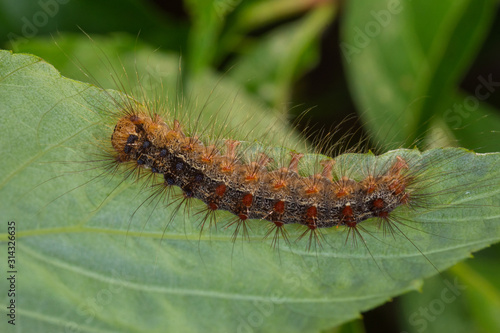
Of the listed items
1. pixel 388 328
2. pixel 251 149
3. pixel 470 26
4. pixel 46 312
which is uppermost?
pixel 470 26

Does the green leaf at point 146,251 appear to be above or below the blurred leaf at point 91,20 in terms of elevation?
below

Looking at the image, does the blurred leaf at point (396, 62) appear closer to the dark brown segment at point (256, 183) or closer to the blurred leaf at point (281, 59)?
the blurred leaf at point (281, 59)

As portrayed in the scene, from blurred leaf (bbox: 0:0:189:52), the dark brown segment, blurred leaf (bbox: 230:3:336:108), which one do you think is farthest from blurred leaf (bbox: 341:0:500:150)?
blurred leaf (bbox: 0:0:189:52)

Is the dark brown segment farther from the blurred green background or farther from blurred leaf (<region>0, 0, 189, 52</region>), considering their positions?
blurred leaf (<region>0, 0, 189, 52</region>)

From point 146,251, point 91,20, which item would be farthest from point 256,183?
point 91,20

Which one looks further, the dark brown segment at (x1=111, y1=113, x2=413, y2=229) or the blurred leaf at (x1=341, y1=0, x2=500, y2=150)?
the blurred leaf at (x1=341, y1=0, x2=500, y2=150)

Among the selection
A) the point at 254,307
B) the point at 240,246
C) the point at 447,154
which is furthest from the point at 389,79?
the point at 254,307

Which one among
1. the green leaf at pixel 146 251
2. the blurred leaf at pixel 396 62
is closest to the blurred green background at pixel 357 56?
the blurred leaf at pixel 396 62

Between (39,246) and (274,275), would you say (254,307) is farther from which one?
(39,246)
